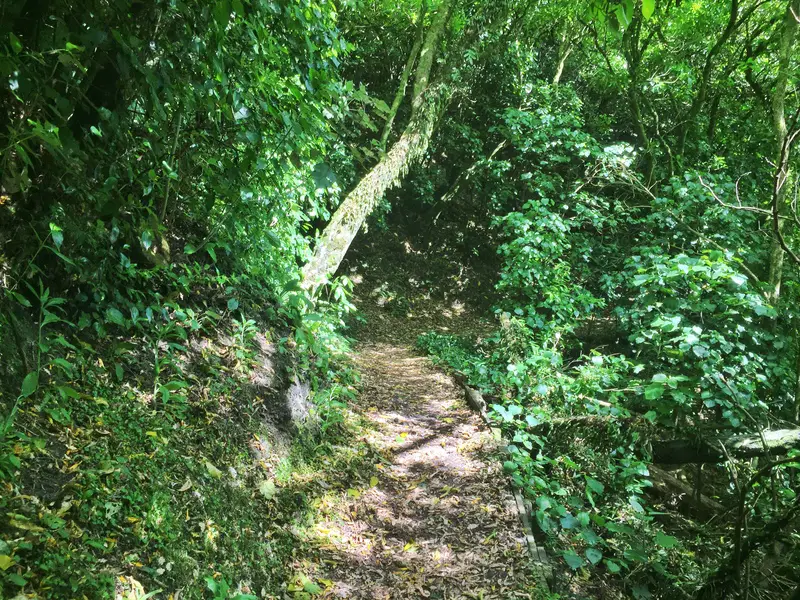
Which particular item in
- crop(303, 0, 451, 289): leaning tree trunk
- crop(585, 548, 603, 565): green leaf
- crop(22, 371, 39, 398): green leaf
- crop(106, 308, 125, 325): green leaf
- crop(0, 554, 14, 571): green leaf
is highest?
crop(303, 0, 451, 289): leaning tree trunk

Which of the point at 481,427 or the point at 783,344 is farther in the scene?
the point at 783,344

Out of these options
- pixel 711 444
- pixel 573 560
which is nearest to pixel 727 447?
pixel 711 444

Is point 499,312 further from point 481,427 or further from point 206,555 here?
point 206,555

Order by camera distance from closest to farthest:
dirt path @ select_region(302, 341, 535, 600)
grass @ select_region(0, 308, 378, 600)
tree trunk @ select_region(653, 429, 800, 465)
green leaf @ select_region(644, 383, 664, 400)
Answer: grass @ select_region(0, 308, 378, 600) < dirt path @ select_region(302, 341, 535, 600) < tree trunk @ select_region(653, 429, 800, 465) < green leaf @ select_region(644, 383, 664, 400)

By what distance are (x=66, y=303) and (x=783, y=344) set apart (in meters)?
7.96

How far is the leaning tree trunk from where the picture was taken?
7.53 meters

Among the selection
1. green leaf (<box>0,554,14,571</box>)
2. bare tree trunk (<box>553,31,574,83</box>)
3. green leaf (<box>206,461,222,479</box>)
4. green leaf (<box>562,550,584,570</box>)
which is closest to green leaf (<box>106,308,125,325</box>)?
green leaf (<box>206,461,222,479</box>)

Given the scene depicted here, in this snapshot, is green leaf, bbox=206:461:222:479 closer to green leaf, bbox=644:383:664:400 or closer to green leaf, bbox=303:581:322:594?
green leaf, bbox=303:581:322:594

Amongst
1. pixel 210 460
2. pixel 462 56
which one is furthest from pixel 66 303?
pixel 462 56

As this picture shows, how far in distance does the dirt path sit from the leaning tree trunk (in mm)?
2402

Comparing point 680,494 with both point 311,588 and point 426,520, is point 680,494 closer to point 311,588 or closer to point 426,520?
point 426,520

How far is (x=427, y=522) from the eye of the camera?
4133mm

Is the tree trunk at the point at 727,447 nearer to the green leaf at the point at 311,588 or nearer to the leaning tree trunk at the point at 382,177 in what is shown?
the green leaf at the point at 311,588

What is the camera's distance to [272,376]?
4590mm
